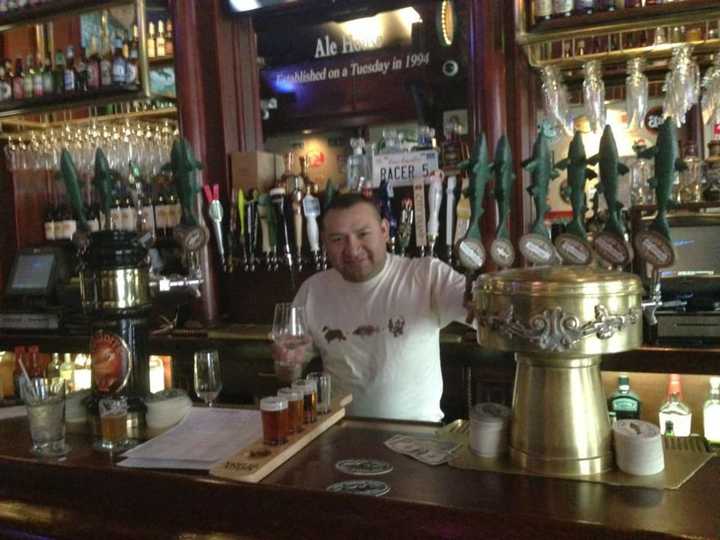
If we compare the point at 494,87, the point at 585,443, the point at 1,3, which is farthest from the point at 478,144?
the point at 1,3

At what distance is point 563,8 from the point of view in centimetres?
255

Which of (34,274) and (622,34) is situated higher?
(622,34)

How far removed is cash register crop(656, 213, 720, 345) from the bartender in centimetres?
75

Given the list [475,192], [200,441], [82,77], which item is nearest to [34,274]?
[82,77]

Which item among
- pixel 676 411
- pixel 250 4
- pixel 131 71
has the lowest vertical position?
pixel 676 411

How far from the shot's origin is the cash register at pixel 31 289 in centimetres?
347

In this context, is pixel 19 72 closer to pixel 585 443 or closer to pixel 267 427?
pixel 267 427

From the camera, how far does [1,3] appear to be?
3.60m

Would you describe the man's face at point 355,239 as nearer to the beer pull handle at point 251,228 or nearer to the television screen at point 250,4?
the beer pull handle at point 251,228

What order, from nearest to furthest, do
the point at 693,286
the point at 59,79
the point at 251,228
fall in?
the point at 693,286
the point at 251,228
the point at 59,79

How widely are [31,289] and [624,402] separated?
9.62 feet

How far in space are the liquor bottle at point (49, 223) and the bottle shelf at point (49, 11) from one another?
43.2 inches

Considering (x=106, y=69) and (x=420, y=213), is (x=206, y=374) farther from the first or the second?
(x=106, y=69)

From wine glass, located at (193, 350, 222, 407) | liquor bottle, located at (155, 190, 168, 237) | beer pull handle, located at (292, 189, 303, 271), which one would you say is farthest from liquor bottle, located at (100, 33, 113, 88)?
wine glass, located at (193, 350, 222, 407)
